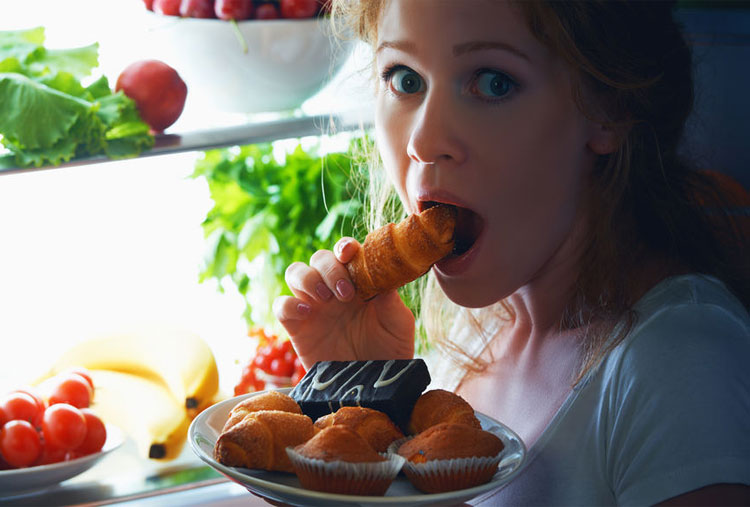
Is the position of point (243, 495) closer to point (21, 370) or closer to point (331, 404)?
point (331, 404)

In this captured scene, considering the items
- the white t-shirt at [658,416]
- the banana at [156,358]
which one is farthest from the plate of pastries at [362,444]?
the banana at [156,358]

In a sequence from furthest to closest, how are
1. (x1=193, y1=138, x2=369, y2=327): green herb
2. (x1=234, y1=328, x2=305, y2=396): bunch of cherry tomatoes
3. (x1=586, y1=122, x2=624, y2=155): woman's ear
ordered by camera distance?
(x1=193, y1=138, x2=369, y2=327): green herb, (x1=234, y1=328, x2=305, y2=396): bunch of cherry tomatoes, (x1=586, y1=122, x2=624, y2=155): woman's ear

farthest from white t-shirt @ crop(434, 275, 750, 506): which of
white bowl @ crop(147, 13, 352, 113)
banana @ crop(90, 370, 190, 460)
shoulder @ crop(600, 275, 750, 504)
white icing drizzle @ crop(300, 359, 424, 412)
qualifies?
white bowl @ crop(147, 13, 352, 113)

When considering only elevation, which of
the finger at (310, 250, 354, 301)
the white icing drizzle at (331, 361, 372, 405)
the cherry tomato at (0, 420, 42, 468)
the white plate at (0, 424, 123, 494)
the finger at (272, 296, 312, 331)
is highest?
the finger at (310, 250, 354, 301)

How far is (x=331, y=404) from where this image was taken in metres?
0.97

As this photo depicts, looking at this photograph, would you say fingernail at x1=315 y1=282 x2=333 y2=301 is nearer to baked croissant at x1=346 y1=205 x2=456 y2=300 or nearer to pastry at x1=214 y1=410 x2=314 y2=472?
baked croissant at x1=346 y1=205 x2=456 y2=300

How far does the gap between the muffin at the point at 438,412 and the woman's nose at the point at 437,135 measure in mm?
304

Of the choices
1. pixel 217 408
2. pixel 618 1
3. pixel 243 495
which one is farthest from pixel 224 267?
pixel 618 1

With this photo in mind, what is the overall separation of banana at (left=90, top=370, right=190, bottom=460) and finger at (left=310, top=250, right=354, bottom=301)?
1.64 feet

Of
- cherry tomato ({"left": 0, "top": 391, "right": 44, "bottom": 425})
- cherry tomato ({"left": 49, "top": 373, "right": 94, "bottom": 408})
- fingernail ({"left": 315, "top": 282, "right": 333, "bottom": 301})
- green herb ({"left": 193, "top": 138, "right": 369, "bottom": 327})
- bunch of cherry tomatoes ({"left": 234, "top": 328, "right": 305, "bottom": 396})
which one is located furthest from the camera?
green herb ({"left": 193, "top": 138, "right": 369, "bottom": 327})

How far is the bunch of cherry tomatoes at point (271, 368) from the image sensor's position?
195 centimetres

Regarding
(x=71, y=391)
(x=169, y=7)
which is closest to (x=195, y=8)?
(x=169, y=7)

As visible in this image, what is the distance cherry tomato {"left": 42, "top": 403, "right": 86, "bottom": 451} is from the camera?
129 cm

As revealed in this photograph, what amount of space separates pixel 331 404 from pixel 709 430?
441mm
